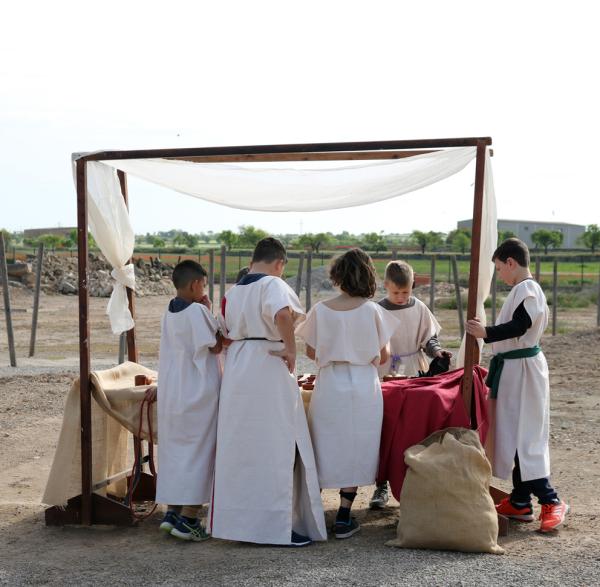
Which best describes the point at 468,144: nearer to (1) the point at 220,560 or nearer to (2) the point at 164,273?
(1) the point at 220,560

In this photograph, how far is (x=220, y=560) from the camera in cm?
465

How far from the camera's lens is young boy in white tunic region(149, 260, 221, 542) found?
16.5 ft

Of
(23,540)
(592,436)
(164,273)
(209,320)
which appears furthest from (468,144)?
(164,273)

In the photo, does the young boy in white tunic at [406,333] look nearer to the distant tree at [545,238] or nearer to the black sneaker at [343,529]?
the black sneaker at [343,529]

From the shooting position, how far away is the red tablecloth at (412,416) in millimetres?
4980

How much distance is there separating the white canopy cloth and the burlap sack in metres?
1.65

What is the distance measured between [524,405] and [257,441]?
1614mm

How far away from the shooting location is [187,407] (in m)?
5.02

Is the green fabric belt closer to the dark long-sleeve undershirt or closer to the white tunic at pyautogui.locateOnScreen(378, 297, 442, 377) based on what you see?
the dark long-sleeve undershirt

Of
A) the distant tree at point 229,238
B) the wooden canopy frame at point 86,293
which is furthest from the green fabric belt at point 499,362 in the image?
the distant tree at point 229,238

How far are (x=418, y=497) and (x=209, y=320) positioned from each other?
5.01 feet

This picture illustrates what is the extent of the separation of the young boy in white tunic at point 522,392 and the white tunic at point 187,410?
1712 mm

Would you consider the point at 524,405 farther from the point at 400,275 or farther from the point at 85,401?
the point at 85,401

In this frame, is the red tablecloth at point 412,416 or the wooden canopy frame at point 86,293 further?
the wooden canopy frame at point 86,293
